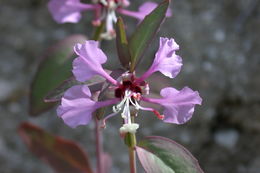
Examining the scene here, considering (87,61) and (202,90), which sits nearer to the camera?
(87,61)

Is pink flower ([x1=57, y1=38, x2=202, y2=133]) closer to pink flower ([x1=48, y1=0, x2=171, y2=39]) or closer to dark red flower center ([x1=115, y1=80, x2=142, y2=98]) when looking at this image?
dark red flower center ([x1=115, y1=80, x2=142, y2=98])

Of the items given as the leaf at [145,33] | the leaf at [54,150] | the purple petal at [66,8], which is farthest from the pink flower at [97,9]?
the leaf at [54,150]

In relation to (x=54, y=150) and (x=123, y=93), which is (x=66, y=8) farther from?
(x=54, y=150)

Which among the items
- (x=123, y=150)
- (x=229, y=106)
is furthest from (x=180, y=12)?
(x=123, y=150)

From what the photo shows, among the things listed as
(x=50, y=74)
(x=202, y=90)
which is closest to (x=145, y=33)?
(x=50, y=74)

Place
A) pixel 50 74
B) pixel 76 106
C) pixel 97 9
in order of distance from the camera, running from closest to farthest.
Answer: pixel 76 106, pixel 97 9, pixel 50 74

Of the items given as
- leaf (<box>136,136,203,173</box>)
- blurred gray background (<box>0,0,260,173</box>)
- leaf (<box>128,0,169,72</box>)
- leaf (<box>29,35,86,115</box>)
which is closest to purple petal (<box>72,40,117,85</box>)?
leaf (<box>128,0,169,72</box>)
